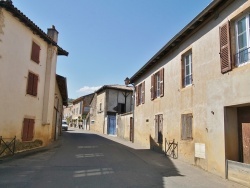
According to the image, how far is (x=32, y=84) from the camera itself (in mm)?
14766

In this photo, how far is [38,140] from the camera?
15703 mm

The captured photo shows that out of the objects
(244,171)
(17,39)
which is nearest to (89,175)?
(244,171)

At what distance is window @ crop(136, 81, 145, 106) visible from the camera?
741 inches

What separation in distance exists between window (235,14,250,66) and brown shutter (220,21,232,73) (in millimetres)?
275

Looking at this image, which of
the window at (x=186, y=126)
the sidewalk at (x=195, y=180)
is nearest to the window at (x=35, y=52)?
the window at (x=186, y=126)

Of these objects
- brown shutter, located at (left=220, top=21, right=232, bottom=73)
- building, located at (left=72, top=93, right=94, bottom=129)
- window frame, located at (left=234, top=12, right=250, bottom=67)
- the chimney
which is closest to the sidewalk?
brown shutter, located at (left=220, top=21, right=232, bottom=73)

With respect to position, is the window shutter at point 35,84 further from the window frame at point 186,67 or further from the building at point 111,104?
the building at point 111,104

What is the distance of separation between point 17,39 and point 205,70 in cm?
946

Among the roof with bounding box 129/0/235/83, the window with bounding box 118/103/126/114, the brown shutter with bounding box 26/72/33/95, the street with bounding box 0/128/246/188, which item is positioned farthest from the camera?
the window with bounding box 118/103/126/114

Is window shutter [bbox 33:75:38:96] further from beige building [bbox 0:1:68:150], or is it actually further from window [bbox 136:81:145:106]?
window [bbox 136:81:145:106]

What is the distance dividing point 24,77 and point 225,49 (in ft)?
34.0

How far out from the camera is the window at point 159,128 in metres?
14.7

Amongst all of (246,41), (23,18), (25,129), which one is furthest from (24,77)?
(246,41)

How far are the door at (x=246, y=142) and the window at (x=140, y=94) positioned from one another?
10811 mm
